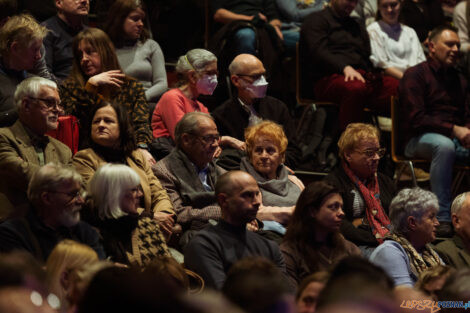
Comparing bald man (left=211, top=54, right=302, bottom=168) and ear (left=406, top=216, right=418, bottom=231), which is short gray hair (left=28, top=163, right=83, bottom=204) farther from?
bald man (left=211, top=54, right=302, bottom=168)

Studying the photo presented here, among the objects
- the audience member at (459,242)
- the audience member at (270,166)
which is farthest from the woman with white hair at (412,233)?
the audience member at (270,166)

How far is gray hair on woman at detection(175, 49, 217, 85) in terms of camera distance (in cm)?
507

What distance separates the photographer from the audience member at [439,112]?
552cm

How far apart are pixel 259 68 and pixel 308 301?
2709 millimetres

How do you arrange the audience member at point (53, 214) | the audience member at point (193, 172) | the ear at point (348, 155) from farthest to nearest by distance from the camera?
the ear at point (348, 155) → the audience member at point (193, 172) → the audience member at point (53, 214)

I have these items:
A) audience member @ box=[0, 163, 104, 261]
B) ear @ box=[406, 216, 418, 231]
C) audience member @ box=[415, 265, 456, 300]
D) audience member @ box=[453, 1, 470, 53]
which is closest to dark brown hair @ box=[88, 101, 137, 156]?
audience member @ box=[0, 163, 104, 261]

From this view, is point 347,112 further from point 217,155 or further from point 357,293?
point 357,293

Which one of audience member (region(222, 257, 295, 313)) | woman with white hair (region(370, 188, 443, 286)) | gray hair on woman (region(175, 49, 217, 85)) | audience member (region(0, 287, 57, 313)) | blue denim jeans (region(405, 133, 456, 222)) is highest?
audience member (region(0, 287, 57, 313))

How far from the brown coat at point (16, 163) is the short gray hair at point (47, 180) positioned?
305mm

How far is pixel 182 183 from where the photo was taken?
422 centimetres

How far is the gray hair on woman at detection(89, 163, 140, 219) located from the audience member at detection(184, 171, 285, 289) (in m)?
0.36

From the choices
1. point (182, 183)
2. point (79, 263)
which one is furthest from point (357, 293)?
point (182, 183)

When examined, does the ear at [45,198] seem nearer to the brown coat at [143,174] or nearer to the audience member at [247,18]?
the brown coat at [143,174]

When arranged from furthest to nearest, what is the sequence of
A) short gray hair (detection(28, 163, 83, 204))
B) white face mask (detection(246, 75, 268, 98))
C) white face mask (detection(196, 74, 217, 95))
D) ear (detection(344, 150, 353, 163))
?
white face mask (detection(246, 75, 268, 98)) < white face mask (detection(196, 74, 217, 95)) < ear (detection(344, 150, 353, 163)) < short gray hair (detection(28, 163, 83, 204))
